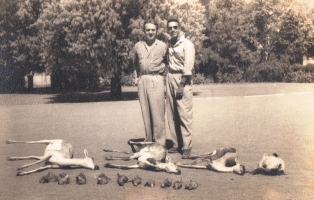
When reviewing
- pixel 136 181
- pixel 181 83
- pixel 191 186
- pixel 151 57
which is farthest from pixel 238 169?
pixel 151 57

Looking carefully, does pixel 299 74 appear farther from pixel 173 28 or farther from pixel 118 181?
pixel 118 181

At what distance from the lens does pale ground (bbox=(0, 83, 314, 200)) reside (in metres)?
5.49

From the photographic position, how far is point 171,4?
2198 centimetres

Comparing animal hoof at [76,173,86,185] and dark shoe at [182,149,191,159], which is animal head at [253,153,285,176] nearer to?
dark shoe at [182,149,191,159]

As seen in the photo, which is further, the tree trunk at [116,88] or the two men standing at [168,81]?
the tree trunk at [116,88]

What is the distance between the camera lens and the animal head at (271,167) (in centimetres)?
634

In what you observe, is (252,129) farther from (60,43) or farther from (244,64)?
(244,64)

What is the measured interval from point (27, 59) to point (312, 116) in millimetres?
22378

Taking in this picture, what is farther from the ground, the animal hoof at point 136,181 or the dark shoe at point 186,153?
the animal hoof at point 136,181

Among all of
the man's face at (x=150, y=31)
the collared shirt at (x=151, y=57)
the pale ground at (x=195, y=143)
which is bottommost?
the pale ground at (x=195, y=143)

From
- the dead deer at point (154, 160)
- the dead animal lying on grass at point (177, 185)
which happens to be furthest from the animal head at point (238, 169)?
the dead animal lying on grass at point (177, 185)

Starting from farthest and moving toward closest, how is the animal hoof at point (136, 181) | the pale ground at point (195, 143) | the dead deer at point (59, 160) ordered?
the dead deer at point (59, 160) → the animal hoof at point (136, 181) → the pale ground at point (195, 143)

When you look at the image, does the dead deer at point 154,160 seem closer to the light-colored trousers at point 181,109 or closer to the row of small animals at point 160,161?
the row of small animals at point 160,161

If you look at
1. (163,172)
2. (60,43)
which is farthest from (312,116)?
(60,43)
